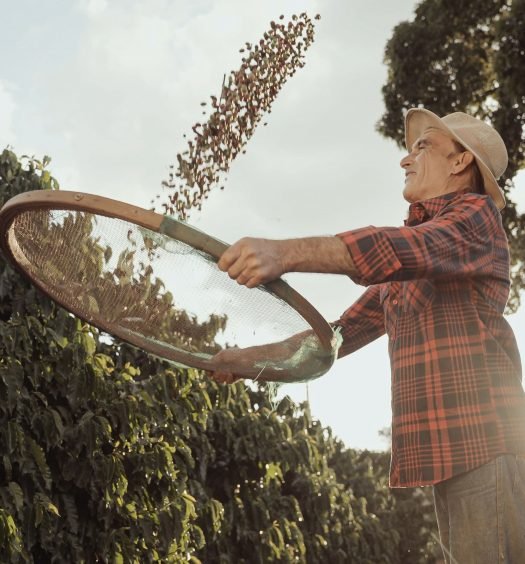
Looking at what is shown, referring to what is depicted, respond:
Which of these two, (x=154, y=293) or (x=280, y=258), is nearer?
(x=280, y=258)

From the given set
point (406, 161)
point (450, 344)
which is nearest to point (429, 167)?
point (406, 161)

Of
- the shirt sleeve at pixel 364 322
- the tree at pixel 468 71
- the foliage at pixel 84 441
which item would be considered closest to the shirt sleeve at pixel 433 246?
the shirt sleeve at pixel 364 322

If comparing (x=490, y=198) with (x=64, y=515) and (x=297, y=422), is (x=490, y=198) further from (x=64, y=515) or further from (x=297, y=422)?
(x=297, y=422)

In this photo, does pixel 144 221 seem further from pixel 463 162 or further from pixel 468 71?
pixel 468 71

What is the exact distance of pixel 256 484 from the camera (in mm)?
7676

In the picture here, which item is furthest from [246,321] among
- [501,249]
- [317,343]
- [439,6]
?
[439,6]

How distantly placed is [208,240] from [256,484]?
19.5 feet

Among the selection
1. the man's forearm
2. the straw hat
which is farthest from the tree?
the man's forearm

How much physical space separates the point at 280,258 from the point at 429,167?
0.84 meters

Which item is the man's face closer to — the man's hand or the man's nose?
the man's nose

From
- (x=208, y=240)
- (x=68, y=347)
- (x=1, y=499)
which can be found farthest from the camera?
(x=68, y=347)

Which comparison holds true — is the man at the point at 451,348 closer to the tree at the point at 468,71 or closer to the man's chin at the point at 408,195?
the man's chin at the point at 408,195

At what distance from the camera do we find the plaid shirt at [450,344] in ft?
6.95

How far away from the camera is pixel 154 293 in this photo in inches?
106
